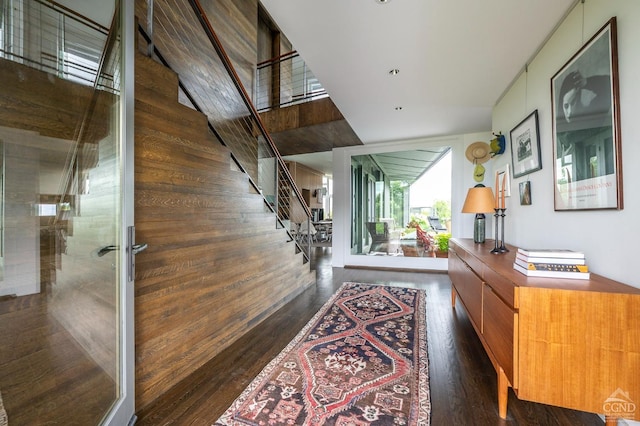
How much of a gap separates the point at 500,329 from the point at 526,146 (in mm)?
1889

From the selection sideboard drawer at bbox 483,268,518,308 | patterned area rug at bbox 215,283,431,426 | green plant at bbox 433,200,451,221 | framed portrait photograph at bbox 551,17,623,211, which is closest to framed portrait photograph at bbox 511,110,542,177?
framed portrait photograph at bbox 551,17,623,211

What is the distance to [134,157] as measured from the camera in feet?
5.29

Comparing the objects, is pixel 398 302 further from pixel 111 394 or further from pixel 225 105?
pixel 225 105

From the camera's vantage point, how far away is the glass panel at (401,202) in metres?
5.31

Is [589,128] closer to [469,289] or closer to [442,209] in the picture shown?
[469,289]

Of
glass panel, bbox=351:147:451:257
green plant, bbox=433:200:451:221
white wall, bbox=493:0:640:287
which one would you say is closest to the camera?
white wall, bbox=493:0:640:287

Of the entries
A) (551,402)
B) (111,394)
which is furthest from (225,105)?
(551,402)

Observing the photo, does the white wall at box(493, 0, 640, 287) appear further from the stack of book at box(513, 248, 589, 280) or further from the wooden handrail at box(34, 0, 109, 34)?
the wooden handrail at box(34, 0, 109, 34)

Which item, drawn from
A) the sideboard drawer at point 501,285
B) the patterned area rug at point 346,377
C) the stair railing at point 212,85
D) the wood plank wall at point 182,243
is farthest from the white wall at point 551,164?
the stair railing at point 212,85

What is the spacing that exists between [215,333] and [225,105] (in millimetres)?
3253

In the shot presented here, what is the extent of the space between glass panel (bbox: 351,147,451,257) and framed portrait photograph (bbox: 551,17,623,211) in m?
3.31

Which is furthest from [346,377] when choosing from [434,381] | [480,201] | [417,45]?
[417,45]

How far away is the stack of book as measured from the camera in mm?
1438

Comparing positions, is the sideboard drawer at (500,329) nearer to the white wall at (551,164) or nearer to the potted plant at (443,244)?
the white wall at (551,164)
